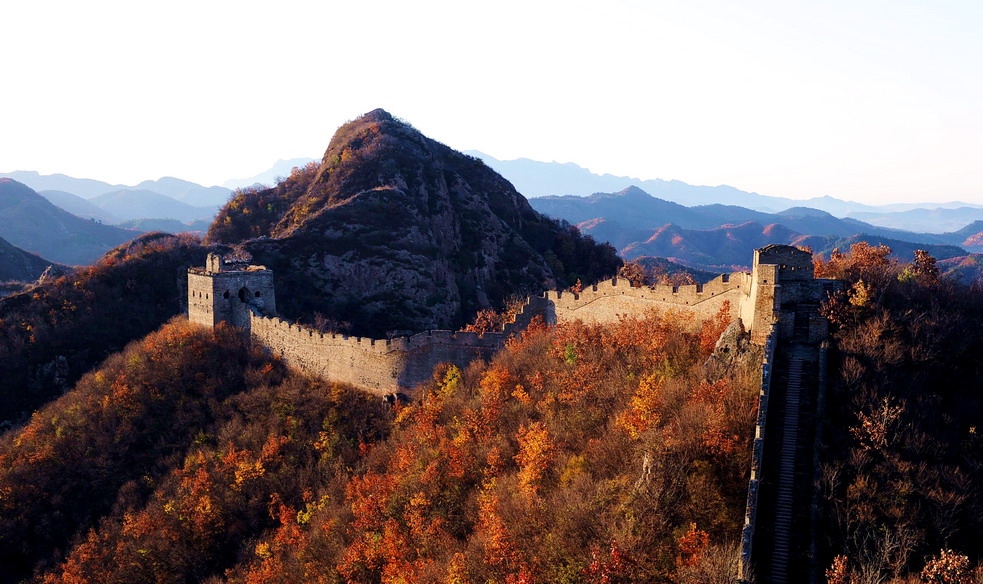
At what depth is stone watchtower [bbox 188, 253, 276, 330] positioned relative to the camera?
138 ft

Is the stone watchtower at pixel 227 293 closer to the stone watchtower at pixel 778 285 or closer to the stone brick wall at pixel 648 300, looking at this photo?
the stone brick wall at pixel 648 300

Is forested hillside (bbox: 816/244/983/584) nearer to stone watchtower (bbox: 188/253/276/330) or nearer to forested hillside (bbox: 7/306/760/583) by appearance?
forested hillside (bbox: 7/306/760/583)

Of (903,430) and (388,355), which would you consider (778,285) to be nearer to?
(903,430)

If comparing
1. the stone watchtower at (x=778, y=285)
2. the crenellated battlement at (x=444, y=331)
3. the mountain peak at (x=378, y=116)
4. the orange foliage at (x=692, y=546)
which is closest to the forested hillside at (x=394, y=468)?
the orange foliage at (x=692, y=546)

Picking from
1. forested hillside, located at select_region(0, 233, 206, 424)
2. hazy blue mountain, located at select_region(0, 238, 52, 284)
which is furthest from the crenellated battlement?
hazy blue mountain, located at select_region(0, 238, 52, 284)

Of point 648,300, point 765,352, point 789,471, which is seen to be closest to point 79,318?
point 648,300

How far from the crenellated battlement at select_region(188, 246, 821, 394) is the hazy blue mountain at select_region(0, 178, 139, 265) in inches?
5765

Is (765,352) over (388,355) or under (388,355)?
over

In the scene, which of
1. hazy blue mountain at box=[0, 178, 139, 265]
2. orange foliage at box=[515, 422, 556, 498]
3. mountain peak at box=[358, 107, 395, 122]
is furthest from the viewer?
hazy blue mountain at box=[0, 178, 139, 265]

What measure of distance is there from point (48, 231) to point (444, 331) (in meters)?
193

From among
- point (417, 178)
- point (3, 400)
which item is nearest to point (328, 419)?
point (3, 400)

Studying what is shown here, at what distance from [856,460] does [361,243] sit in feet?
182

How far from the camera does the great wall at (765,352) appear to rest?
1636cm

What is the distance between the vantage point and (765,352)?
20797mm
